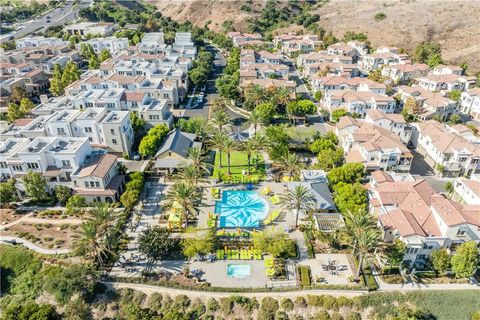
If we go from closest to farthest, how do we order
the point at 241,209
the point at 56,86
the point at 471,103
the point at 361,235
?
the point at 361,235 < the point at 241,209 < the point at 471,103 < the point at 56,86

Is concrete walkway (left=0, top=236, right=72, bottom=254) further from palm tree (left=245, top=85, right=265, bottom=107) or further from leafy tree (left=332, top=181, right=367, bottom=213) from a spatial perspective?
palm tree (left=245, top=85, right=265, bottom=107)

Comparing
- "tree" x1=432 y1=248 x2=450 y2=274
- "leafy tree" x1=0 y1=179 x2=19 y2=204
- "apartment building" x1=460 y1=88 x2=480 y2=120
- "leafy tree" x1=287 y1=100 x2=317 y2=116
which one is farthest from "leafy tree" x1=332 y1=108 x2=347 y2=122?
"leafy tree" x1=0 y1=179 x2=19 y2=204

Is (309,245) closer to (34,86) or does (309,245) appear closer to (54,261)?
(54,261)

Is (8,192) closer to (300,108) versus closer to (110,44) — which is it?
(300,108)

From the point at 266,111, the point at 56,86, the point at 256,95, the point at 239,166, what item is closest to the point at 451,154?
the point at 266,111

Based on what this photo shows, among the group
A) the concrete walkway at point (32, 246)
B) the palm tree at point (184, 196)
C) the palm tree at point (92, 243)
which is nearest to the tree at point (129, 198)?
the palm tree at point (184, 196)
